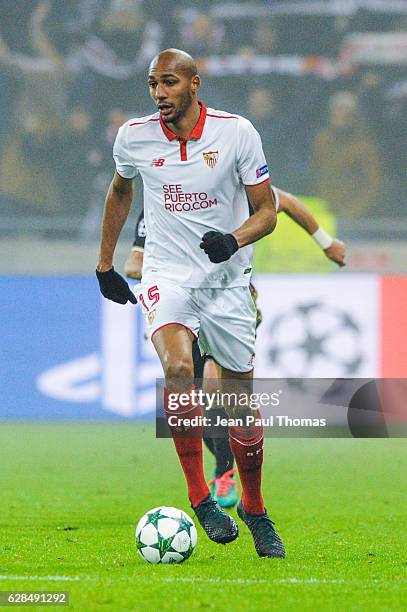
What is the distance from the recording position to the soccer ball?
15.6ft

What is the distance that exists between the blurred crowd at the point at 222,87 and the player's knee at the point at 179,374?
8961mm

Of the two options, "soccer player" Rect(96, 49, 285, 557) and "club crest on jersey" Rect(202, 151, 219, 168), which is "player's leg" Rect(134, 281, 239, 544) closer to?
"soccer player" Rect(96, 49, 285, 557)

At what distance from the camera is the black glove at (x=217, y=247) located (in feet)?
15.8

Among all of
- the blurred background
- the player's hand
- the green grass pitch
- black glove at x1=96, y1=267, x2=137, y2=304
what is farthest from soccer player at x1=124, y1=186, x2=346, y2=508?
the blurred background

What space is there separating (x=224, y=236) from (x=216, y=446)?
2.33m

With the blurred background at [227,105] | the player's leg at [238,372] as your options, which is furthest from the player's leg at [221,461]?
the blurred background at [227,105]

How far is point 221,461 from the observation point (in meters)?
6.94

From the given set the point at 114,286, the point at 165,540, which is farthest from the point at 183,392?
the point at 114,286

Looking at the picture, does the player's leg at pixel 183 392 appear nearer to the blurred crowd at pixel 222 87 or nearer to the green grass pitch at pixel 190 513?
the green grass pitch at pixel 190 513

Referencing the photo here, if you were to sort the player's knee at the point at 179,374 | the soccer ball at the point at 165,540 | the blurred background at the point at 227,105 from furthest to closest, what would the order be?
the blurred background at the point at 227,105, the player's knee at the point at 179,374, the soccer ball at the point at 165,540

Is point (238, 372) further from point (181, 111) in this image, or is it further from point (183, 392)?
point (181, 111)

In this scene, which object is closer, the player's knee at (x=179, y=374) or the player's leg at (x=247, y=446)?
the player's knee at (x=179, y=374)

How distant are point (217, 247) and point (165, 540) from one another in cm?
117

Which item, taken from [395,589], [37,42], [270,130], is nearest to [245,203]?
[395,589]
